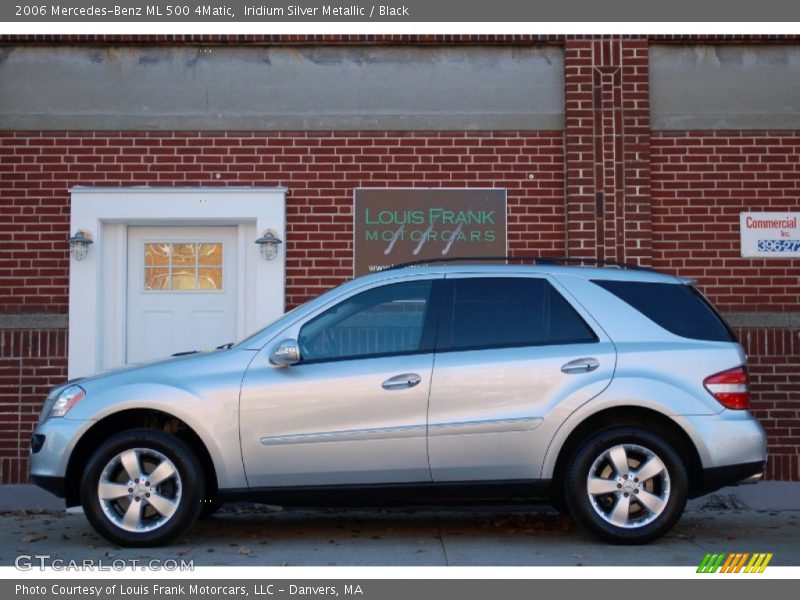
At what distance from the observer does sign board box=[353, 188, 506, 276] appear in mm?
9992

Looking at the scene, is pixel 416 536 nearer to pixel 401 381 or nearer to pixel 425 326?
pixel 401 381

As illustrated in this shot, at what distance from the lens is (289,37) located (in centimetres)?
1010

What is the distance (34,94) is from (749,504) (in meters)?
7.59

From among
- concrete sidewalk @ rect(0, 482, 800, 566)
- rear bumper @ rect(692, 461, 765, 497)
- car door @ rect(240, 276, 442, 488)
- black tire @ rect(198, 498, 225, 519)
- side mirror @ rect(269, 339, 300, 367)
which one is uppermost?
side mirror @ rect(269, 339, 300, 367)

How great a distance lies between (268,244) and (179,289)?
1053 millimetres

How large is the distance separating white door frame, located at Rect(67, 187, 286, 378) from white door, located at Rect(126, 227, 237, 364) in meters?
0.10

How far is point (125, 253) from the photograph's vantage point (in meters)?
10.2

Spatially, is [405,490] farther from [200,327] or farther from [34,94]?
[34,94]

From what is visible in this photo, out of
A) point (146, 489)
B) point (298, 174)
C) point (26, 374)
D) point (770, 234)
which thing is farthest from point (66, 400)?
point (770, 234)

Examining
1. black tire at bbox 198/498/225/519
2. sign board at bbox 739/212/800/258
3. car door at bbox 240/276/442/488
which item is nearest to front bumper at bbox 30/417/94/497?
black tire at bbox 198/498/225/519

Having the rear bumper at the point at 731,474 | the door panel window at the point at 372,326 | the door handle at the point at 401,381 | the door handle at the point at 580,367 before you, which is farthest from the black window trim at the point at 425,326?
the rear bumper at the point at 731,474

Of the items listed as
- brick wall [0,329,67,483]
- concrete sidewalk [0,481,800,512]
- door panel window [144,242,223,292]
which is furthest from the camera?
door panel window [144,242,223,292]

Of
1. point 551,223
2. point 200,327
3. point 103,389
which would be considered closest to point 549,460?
point 103,389

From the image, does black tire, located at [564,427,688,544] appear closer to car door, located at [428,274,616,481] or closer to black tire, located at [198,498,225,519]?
car door, located at [428,274,616,481]
